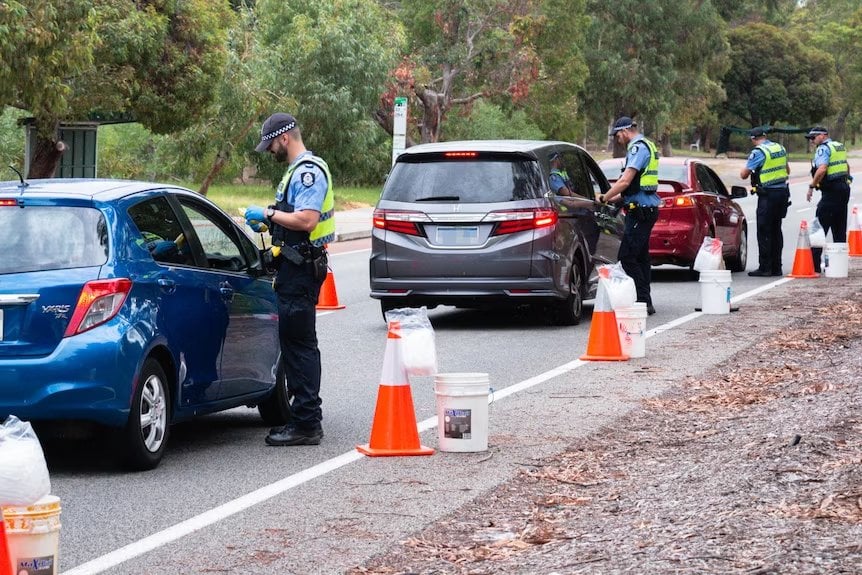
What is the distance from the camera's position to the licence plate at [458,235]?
14.5 m

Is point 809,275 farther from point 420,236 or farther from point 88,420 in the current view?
point 88,420

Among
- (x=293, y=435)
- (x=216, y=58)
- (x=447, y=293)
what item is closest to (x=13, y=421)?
(x=293, y=435)

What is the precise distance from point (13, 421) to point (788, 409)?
535 cm

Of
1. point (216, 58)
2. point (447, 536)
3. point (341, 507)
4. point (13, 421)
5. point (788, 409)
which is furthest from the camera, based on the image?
point (216, 58)

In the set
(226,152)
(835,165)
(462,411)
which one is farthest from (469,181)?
(226,152)

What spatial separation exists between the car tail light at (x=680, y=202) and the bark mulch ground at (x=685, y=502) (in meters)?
9.45

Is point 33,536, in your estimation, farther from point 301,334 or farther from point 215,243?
point 215,243

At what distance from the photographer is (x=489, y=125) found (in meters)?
55.6

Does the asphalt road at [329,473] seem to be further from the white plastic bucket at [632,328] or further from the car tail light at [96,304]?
the car tail light at [96,304]

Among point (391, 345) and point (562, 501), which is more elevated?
point (391, 345)

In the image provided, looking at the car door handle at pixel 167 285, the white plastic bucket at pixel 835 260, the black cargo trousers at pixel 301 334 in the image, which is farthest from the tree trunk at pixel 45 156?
the car door handle at pixel 167 285

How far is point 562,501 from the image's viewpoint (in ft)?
24.6

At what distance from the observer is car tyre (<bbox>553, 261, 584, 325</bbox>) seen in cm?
1505

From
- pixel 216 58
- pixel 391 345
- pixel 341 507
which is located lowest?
pixel 341 507
